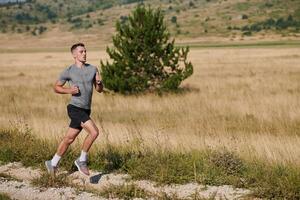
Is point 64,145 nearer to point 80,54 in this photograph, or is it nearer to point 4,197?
point 4,197

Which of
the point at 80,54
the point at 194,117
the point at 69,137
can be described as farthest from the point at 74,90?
the point at 194,117

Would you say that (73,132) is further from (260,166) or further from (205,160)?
(260,166)

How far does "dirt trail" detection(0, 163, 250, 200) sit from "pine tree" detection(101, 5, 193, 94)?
13.1 metres

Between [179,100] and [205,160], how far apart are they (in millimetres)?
11116

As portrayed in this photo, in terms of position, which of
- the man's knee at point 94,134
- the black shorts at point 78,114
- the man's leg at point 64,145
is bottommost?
the man's leg at point 64,145

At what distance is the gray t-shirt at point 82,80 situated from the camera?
7465 millimetres

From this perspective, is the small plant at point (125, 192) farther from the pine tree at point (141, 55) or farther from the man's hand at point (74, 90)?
the pine tree at point (141, 55)

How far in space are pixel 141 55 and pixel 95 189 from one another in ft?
47.3

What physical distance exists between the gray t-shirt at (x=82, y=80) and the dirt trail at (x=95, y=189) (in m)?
1.23

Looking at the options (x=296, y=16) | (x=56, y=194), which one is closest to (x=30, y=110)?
(x=56, y=194)

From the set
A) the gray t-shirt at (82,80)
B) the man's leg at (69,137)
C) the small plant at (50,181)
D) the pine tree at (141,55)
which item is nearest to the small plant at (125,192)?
the small plant at (50,181)

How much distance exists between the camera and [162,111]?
56.3 ft

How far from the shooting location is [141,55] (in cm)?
2148

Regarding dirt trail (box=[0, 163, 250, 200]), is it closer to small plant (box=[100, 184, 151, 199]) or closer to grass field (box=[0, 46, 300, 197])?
small plant (box=[100, 184, 151, 199])
